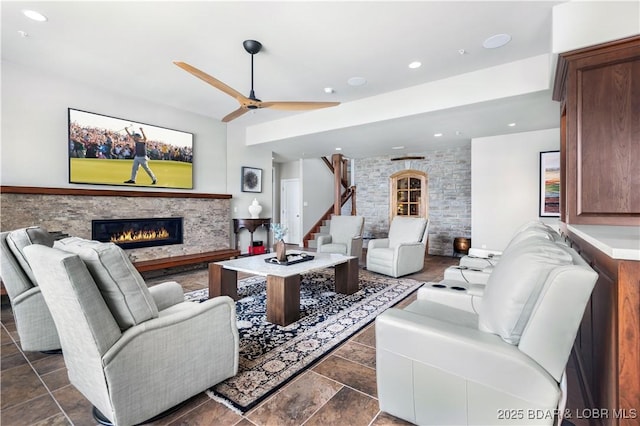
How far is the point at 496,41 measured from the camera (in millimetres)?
2963

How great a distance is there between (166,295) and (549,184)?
610cm

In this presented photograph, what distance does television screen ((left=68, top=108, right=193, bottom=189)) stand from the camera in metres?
4.09

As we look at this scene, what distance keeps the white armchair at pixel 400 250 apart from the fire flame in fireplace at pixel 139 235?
3.47 metres

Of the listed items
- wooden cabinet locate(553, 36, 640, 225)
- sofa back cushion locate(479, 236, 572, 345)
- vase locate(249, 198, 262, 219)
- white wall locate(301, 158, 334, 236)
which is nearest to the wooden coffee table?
sofa back cushion locate(479, 236, 572, 345)

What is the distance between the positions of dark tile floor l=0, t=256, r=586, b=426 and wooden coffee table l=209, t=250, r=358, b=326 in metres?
0.67

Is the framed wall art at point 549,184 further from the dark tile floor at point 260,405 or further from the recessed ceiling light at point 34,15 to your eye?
the recessed ceiling light at point 34,15

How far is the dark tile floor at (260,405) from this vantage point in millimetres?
1543

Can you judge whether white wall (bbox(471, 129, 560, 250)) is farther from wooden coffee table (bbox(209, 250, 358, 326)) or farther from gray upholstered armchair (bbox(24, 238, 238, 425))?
gray upholstered armchair (bbox(24, 238, 238, 425))

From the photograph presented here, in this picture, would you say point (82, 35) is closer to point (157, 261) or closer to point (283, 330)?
point (157, 261)

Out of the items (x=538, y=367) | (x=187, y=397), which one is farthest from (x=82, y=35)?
(x=538, y=367)

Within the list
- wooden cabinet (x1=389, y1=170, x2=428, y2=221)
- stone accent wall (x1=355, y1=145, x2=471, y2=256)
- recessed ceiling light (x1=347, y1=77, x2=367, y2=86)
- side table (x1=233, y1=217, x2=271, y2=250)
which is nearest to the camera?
recessed ceiling light (x1=347, y1=77, x2=367, y2=86)

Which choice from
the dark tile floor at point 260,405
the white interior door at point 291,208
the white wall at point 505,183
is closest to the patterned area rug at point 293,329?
the dark tile floor at point 260,405

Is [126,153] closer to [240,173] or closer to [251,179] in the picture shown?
[240,173]

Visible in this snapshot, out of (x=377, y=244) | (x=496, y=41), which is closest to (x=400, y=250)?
(x=377, y=244)
